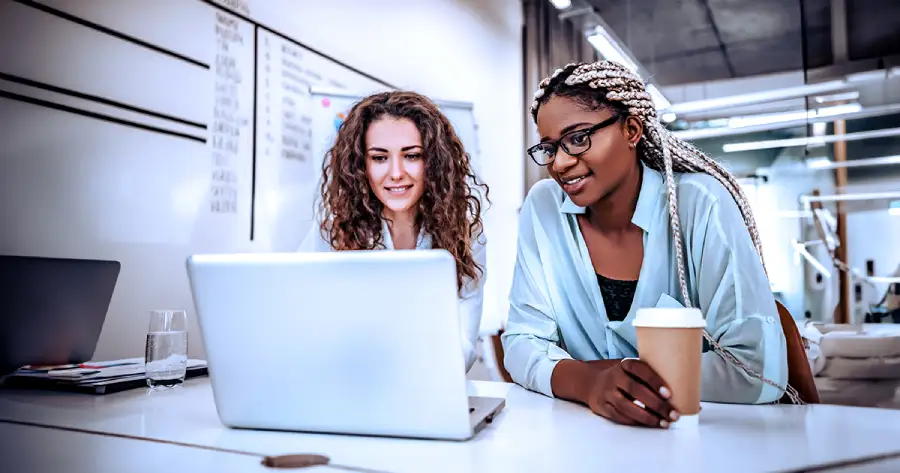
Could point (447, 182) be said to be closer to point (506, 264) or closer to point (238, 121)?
point (238, 121)

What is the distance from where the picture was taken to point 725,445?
2.17 feet

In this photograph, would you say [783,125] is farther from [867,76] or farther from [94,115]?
[94,115]

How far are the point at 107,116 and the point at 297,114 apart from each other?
0.90m

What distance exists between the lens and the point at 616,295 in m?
1.26

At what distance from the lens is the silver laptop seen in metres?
0.63

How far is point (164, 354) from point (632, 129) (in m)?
1.04

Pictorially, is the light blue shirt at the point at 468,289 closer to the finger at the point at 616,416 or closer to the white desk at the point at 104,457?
the finger at the point at 616,416

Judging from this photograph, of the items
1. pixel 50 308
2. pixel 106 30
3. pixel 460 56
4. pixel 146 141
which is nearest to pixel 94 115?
pixel 146 141

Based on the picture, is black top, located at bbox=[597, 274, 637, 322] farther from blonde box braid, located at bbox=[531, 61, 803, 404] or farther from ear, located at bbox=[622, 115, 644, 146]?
ear, located at bbox=[622, 115, 644, 146]

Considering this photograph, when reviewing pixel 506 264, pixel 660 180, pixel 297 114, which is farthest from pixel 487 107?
pixel 660 180

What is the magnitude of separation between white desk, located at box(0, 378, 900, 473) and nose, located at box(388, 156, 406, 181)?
1.02 m

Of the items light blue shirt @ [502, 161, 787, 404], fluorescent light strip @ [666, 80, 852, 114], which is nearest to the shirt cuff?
light blue shirt @ [502, 161, 787, 404]

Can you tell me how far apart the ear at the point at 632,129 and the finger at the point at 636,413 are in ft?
2.05

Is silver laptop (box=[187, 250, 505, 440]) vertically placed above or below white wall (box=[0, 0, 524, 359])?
below
